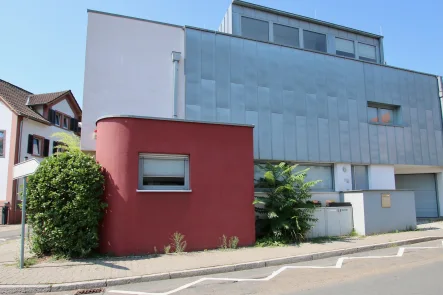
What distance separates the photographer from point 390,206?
12.9m

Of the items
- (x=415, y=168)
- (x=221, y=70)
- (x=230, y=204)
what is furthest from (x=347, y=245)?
(x=415, y=168)

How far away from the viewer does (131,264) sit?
317 inches

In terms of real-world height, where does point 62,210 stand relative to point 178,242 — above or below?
above

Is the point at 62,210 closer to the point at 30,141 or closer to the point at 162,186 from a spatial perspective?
the point at 162,186

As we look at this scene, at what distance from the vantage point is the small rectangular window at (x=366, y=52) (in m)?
17.7

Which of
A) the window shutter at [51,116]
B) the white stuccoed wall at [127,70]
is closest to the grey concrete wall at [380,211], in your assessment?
the white stuccoed wall at [127,70]

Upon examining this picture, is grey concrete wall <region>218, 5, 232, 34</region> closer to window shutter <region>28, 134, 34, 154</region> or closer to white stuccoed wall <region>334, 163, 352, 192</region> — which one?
white stuccoed wall <region>334, 163, 352, 192</region>

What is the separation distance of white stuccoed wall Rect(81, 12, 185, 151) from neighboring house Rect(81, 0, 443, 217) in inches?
1.4

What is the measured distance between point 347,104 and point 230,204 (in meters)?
7.85

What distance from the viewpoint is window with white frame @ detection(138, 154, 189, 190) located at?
9.62 metres

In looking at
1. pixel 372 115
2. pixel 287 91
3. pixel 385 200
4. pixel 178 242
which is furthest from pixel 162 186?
pixel 372 115

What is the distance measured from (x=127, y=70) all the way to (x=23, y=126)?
1670 centimetres

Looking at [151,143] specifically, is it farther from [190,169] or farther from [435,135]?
[435,135]

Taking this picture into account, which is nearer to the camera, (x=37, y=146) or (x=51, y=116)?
(x=37, y=146)
